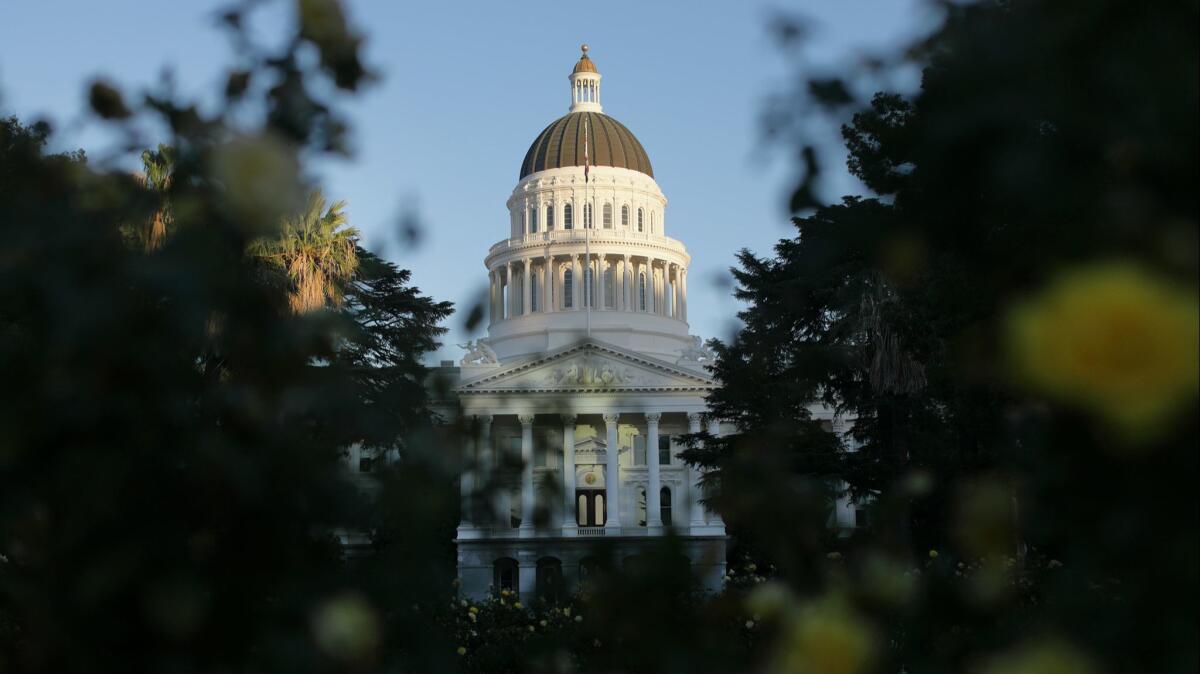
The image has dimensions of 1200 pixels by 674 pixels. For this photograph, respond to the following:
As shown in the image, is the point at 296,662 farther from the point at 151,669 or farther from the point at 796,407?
the point at 796,407

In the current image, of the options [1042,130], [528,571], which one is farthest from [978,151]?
[528,571]

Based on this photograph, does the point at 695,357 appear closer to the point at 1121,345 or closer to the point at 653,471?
the point at 653,471

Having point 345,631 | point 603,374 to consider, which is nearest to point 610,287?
point 603,374

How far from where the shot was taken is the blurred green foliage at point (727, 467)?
1239 millimetres

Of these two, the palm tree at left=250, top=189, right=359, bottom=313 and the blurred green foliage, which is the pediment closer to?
the palm tree at left=250, top=189, right=359, bottom=313

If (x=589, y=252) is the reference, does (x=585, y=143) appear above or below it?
above

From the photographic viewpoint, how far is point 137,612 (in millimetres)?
2039

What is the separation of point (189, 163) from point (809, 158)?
107 centimetres

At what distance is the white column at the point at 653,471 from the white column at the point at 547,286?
55.0 ft

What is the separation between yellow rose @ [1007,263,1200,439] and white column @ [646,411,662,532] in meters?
60.3

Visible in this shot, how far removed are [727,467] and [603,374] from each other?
58.8 m

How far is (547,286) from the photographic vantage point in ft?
255

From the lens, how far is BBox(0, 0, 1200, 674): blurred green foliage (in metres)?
1.24

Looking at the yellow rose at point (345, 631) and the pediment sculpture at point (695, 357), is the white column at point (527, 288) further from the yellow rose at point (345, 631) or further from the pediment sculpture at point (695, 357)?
the yellow rose at point (345, 631)
